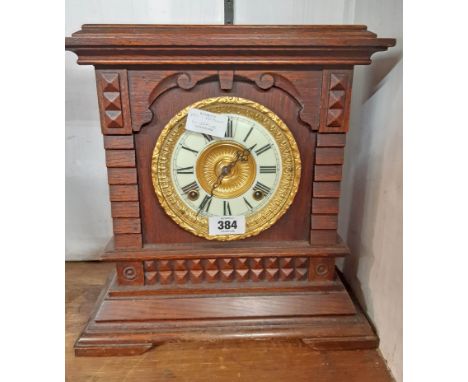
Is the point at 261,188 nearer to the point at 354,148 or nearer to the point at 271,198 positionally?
the point at 271,198

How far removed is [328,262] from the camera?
92cm

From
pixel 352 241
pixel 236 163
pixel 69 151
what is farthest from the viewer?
pixel 69 151

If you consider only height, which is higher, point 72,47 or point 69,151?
point 72,47

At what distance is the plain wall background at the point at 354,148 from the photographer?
825 millimetres

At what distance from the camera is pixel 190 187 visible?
862 millimetres

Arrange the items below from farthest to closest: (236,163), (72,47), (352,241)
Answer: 1. (352,241)
2. (236,163)
3. (72,47)

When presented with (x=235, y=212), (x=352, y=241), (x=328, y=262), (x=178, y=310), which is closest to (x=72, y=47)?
(x=235, y=212)

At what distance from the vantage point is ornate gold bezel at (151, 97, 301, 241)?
823mm

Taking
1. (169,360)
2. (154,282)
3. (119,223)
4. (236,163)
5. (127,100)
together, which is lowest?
(169,360)

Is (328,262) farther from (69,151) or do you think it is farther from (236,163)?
(69,151)

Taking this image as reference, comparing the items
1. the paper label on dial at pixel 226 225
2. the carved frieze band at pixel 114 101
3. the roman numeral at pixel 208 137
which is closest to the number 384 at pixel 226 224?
the paper label on dial at pixel 226 225

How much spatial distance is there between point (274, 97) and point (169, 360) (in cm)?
67

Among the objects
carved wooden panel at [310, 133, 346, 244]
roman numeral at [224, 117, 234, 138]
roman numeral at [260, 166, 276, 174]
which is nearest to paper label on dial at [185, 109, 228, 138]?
roman numeral at [224, 117, 234, 138]

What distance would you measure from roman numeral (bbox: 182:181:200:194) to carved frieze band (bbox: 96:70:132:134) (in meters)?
0.18
